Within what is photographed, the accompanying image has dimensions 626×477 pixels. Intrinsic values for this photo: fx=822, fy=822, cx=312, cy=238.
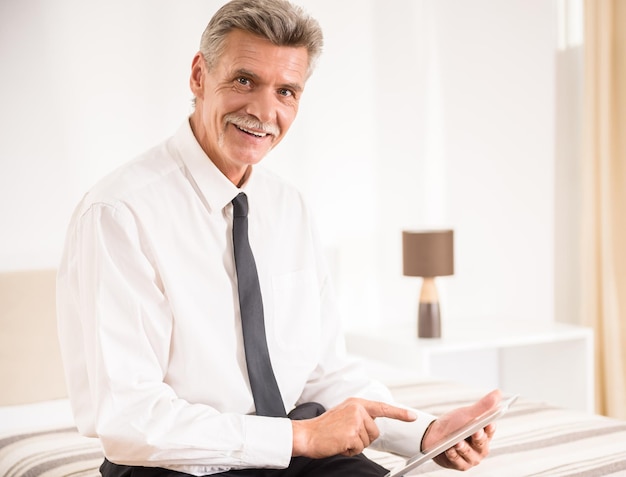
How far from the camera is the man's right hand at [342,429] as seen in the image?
132cm

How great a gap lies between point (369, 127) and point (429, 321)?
2.84 feet

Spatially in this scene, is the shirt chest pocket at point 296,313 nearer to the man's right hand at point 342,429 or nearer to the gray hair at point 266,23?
the man's right hand at point 342,429

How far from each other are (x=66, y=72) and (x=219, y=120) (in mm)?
1479

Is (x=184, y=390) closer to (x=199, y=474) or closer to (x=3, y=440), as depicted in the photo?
(x=199, y=474)

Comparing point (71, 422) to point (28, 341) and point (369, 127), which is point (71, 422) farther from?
point (369, 127)

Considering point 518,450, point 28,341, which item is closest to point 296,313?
point 518,450

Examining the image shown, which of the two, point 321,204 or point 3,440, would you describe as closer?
point 3,440

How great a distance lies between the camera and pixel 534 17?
384cm

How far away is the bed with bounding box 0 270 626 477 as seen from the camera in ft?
6.01

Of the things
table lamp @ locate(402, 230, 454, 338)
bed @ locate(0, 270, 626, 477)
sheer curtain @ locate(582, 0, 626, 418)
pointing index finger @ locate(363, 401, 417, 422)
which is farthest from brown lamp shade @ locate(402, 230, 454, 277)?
pointing index finger @ locate(363, 401, 417, 422)

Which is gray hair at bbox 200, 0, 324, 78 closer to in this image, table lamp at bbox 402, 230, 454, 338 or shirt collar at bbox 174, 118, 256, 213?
shirt collar at bbox 174, 118, 256, 213

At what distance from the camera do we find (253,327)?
1.50 m

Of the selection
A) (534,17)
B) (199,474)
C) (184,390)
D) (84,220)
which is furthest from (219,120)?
(534,17)

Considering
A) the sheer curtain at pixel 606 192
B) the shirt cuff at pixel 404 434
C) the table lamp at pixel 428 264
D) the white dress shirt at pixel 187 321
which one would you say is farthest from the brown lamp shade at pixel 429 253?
the shirt cuff at pixel 404 434
